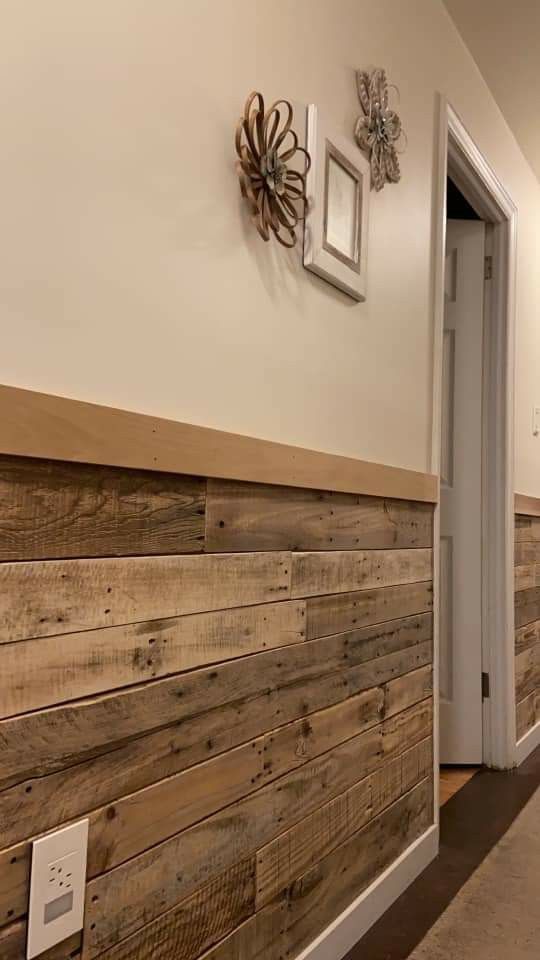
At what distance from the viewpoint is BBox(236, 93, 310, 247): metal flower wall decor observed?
1312mm

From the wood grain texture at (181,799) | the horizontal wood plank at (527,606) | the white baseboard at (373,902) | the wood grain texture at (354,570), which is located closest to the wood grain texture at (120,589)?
the wood grain texture at (354,570)

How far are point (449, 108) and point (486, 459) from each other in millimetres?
1237

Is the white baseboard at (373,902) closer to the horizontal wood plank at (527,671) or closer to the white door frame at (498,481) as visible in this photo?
the white door frame at (498,481)

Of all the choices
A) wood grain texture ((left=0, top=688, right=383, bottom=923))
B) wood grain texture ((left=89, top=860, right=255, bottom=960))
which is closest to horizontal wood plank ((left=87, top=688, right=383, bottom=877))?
wood grain texture ((left=0, top=688, right=383, bottom=923))

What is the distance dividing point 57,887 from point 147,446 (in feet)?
1.78

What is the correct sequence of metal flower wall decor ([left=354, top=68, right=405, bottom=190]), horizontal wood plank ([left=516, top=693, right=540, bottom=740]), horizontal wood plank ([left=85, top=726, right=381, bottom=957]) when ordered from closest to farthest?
horizontal wood plank ([left=85, top=726, right=381, bottom=957]), metal flower wall decor ([left=354, top=68, right=405, bottom=190]), horizontal wood plank ([left=516, top=693, right=540, bottom=740])

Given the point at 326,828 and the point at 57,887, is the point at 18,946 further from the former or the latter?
the point at 326,828

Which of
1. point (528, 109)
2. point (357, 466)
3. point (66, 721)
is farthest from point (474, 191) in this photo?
point (66, 721)

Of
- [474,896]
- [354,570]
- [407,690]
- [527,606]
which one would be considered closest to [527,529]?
[527,606]

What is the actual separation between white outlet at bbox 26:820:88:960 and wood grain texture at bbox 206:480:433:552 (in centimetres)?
45

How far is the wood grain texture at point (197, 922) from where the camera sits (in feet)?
3.45

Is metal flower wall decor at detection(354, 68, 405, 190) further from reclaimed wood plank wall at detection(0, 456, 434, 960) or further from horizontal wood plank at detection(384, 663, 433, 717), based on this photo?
horizontal wood plank at detection(384, 663, 433, 717)

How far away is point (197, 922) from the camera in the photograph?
116 cm

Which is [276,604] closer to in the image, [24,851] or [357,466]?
[357,466]
